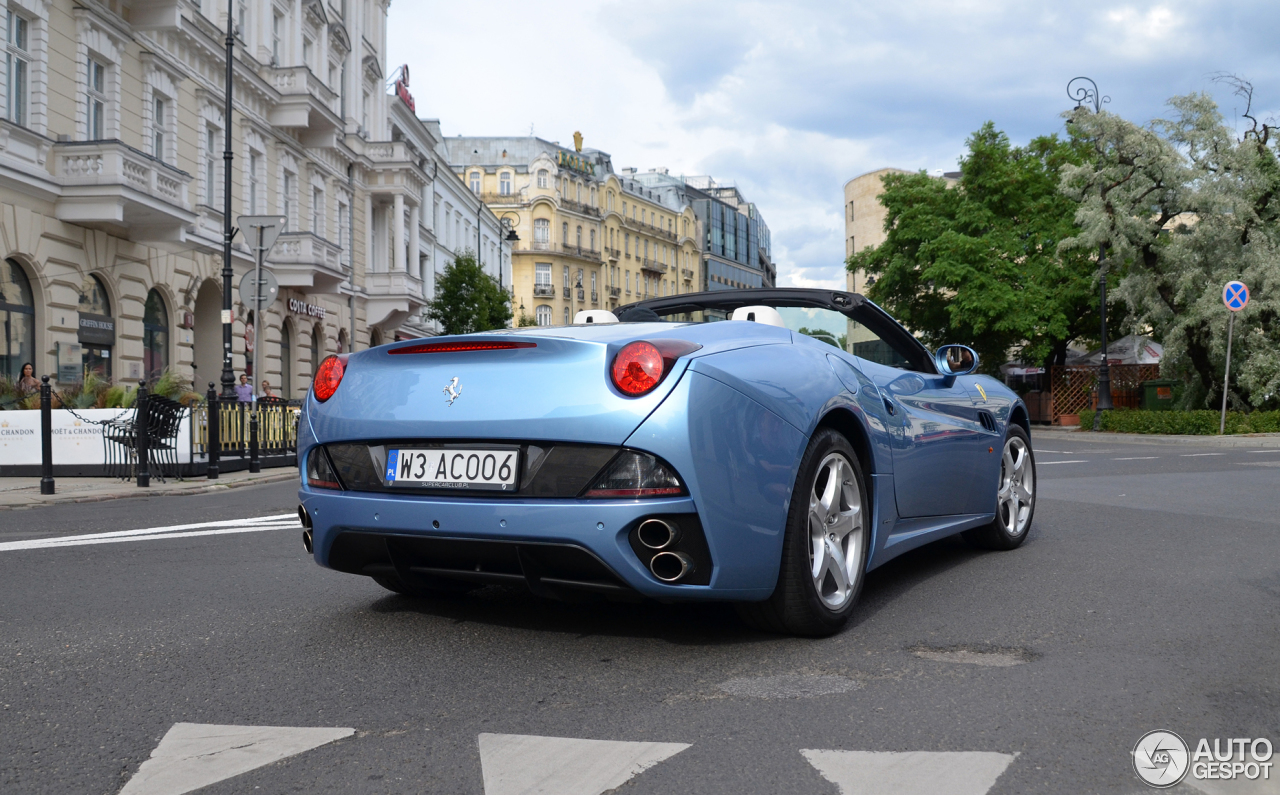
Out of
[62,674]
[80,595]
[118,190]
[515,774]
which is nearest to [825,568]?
[515,774]

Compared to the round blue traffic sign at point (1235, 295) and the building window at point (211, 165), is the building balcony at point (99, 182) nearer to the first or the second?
the building window at point (211, 165)

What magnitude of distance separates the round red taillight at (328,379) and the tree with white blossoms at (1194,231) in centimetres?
2603

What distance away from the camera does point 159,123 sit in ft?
78.6

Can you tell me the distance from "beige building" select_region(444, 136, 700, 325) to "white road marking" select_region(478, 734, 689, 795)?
89.1 m

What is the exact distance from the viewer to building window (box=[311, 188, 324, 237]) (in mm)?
33875

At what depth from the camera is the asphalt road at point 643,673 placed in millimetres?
2680

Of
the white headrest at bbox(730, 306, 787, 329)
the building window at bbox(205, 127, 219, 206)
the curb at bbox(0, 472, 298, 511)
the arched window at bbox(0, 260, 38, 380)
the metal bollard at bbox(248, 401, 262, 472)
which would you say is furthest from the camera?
the building window at bbox(205, 127, 219, 206)

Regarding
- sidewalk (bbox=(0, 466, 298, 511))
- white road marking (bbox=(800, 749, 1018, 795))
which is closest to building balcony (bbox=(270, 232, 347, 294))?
sidewalk (bbox=(0, 466, 298, 511))

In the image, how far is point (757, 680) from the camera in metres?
3.41

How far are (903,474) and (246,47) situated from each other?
28.1 metres

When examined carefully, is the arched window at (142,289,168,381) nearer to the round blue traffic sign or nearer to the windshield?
the windshield

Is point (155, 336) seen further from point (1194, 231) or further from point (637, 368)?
point (1194, 231)

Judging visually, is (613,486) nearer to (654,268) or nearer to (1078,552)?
(1078,552)

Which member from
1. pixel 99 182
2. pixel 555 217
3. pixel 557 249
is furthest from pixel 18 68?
pixel 555 217
